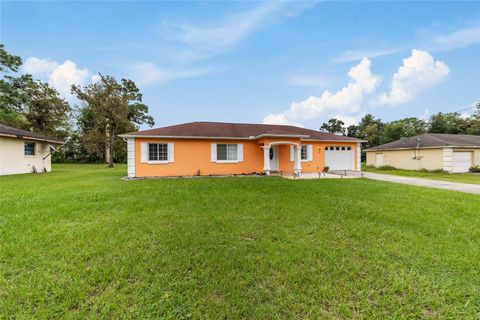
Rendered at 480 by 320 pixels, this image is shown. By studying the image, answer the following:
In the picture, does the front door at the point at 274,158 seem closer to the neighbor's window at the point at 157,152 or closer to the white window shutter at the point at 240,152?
the white window shutter at the point at 240,152

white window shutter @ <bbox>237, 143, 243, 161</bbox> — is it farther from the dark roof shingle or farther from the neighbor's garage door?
the neighbor's garage door

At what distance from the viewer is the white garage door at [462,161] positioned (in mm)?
17812

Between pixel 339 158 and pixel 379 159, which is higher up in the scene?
pixel 339 158

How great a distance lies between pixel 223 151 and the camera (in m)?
14.3

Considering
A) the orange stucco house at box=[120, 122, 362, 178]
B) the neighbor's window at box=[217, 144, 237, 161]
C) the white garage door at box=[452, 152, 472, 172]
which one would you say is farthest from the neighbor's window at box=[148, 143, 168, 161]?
the white garage door at box=[452, 152, 472, 172]

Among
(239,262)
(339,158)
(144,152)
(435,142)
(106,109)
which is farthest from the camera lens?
(106,109)

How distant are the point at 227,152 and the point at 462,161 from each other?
19.3m

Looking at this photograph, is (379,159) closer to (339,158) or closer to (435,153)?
(435,153)

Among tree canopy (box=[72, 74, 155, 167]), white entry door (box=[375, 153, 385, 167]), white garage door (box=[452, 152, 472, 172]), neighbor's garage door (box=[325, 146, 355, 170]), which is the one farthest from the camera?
white entry door (box=[375, 153, 385, 167])

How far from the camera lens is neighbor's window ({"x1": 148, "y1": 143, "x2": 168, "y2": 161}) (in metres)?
13.2

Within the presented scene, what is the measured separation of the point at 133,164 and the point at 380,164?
23529mm

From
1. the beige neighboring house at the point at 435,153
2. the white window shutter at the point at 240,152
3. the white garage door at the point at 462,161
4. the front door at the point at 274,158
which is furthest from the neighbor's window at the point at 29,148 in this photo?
the white garage door at the point at 462,161

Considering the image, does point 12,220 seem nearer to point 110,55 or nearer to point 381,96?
Result: point 110,55

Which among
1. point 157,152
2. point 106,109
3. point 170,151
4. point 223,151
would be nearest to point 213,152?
point 223,151
